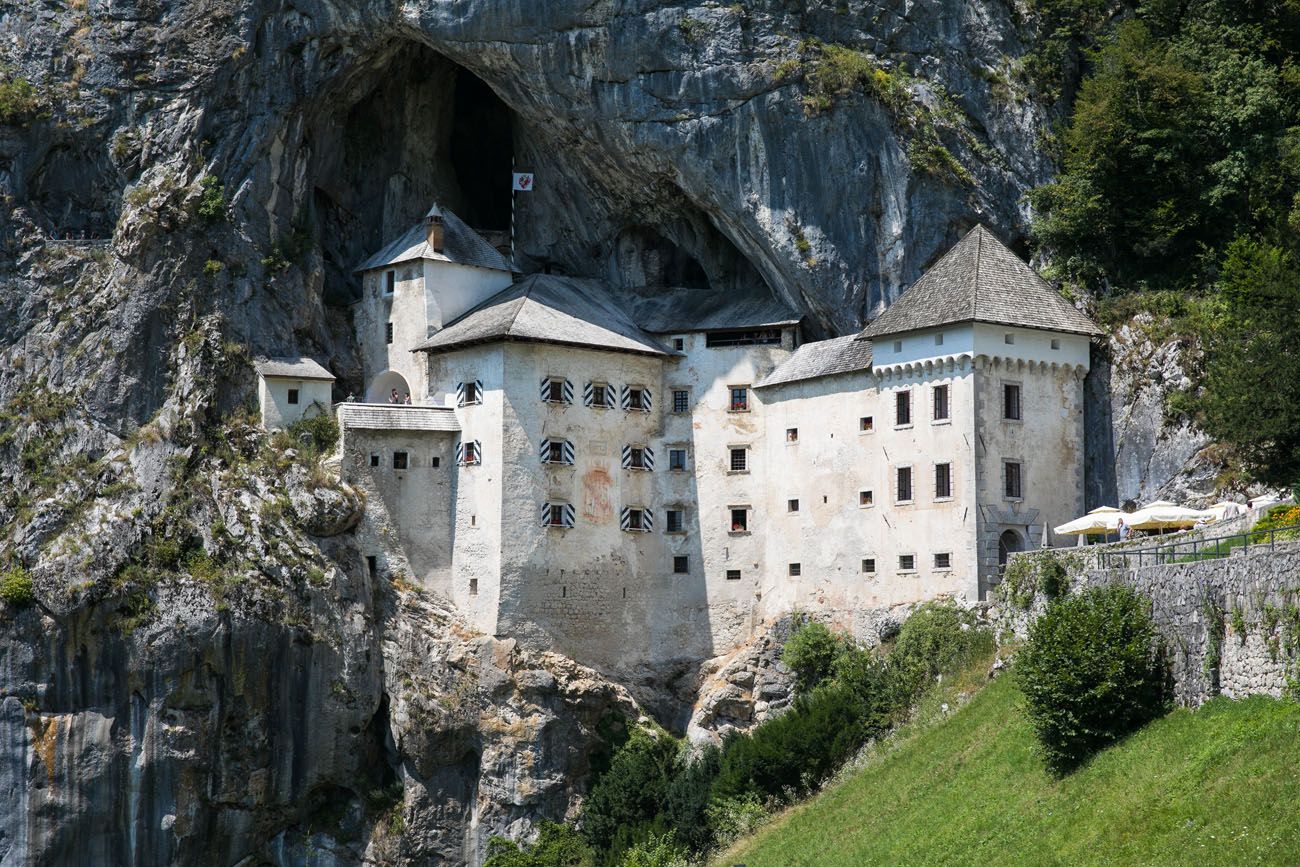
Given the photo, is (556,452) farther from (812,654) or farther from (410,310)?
(812,654)

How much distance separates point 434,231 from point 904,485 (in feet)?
75.0

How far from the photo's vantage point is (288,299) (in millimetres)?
77250

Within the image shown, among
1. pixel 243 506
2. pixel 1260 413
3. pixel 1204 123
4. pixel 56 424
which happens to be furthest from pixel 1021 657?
pixel 56 424

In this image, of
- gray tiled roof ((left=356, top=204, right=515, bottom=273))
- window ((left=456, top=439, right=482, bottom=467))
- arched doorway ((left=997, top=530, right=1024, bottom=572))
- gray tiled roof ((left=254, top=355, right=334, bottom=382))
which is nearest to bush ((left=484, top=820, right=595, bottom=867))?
window ((left=456, top=439, right=482, bottom=467))

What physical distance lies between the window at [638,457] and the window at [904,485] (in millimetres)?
11581

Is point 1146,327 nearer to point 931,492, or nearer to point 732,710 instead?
point 931,492

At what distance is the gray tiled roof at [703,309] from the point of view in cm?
7488

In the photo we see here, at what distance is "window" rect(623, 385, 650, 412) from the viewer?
74938 mm

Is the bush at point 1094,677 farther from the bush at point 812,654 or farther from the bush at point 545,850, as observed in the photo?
the bush at point 545,850

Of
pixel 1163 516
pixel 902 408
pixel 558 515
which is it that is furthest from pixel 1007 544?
pixel 558 515

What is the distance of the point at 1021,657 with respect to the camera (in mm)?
51156

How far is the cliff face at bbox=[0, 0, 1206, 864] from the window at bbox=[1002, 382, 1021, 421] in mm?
7592

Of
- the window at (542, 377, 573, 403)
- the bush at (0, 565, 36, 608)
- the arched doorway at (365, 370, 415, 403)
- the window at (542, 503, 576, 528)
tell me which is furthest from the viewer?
the arched doorway at (365, 370, 415, 403)

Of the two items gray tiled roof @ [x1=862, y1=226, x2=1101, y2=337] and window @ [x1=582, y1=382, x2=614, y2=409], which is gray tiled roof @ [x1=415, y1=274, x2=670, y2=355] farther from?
gray tiled roof @ [x1=862, y1=226, x2=1101, y2=337]
